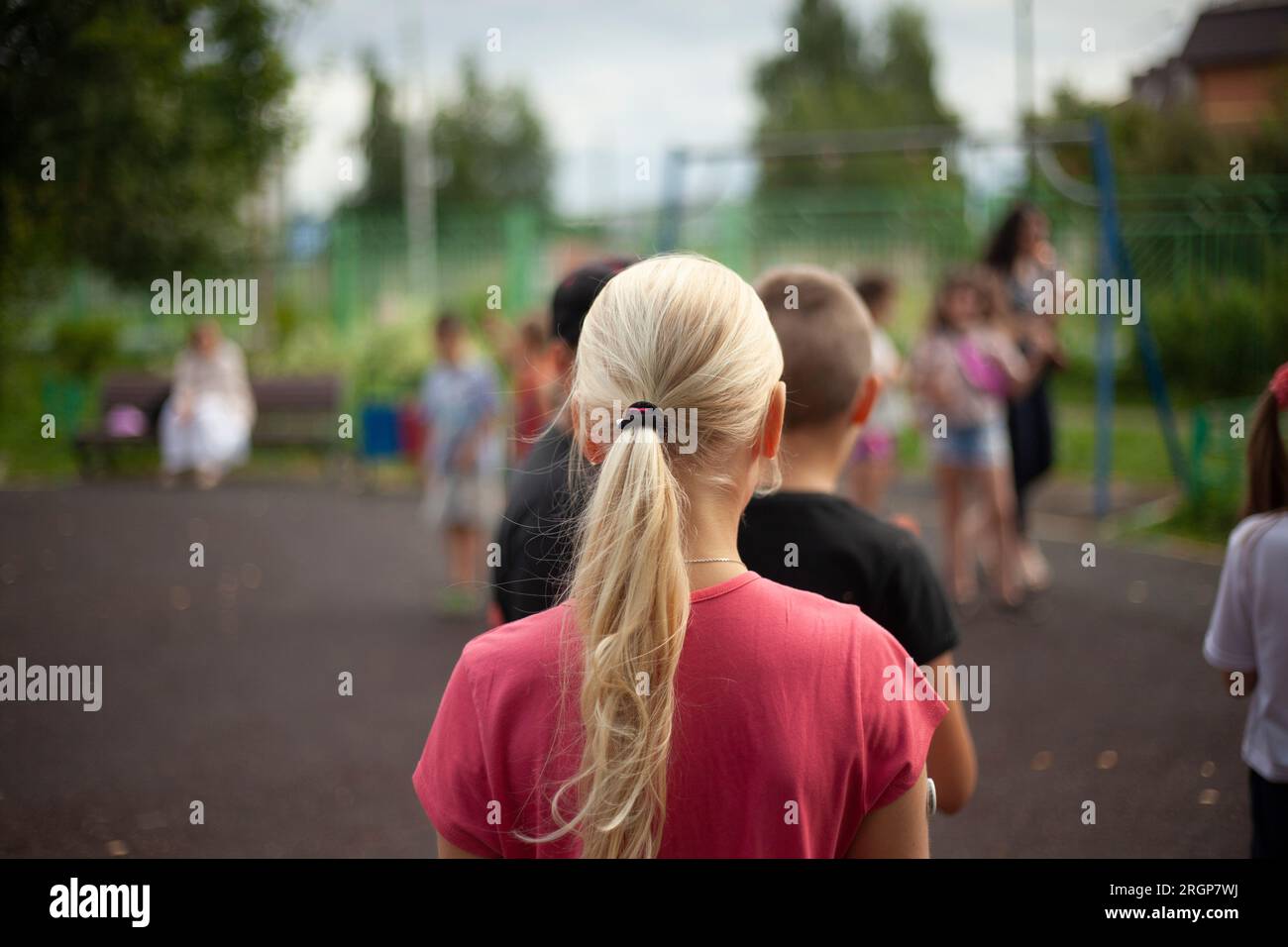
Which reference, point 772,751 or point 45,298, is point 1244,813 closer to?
point 772,751

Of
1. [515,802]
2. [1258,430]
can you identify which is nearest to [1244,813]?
[1258,430]

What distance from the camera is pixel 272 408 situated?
14.0m

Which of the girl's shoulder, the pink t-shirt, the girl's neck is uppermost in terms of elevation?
the girl's neck

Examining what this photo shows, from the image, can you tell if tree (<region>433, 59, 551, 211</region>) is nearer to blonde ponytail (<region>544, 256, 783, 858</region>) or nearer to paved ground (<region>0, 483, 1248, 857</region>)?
paved ground (<region>0, 483, 1248, 857</region>)

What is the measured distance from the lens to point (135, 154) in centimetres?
636

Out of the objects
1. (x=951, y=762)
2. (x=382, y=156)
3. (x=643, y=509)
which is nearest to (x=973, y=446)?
(x=951, y=762)

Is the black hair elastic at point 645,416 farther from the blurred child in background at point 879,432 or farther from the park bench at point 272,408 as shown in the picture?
the park bench at point 272,408

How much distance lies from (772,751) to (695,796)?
12cm

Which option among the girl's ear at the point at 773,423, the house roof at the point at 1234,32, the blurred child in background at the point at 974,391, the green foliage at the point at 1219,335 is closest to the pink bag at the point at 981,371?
the blurred child in background at the point at 974,391

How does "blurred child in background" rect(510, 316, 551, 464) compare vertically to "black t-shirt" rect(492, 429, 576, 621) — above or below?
above

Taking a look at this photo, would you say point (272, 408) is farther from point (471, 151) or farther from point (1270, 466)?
point (471, 151)

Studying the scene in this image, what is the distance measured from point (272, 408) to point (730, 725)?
1324 cm

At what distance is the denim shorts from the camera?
22.5 feet

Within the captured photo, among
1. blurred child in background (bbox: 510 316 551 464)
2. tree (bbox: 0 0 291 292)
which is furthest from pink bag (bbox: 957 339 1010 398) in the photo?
tree (bbox: 0 0 291 292)
